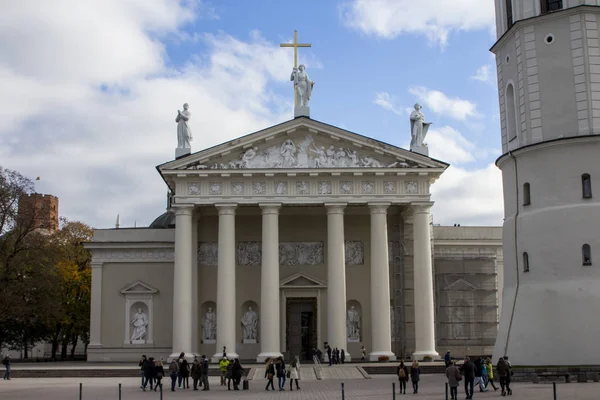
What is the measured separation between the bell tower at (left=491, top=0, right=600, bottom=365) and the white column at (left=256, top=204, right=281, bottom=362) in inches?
552

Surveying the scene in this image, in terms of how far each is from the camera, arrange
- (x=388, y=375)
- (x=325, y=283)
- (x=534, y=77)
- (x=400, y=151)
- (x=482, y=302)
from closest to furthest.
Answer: (x=534, y=77), (x=388, y=375), (x=400, y=151), (x=325, y=283), (x=482, y=302)

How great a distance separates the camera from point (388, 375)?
123ft

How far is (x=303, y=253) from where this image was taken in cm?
4769

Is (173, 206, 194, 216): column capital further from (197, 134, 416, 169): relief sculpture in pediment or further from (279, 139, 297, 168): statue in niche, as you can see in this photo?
(279, 139, 297, 168): statue in niche

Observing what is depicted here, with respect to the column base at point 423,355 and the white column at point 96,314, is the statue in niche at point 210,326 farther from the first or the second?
the column base at point 423,355

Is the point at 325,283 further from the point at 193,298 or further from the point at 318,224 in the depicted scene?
the point at 193,298

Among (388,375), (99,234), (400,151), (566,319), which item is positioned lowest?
(388,375)

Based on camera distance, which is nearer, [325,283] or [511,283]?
[511,283]

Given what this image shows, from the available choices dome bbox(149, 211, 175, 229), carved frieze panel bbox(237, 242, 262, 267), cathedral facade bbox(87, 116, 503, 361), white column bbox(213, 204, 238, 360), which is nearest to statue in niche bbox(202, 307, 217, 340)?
cathedral facade bbox(87, 116, 503, 361)

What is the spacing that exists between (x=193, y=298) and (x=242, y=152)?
343 inches

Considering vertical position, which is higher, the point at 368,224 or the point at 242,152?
the point at 242,152

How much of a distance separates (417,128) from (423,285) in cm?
871

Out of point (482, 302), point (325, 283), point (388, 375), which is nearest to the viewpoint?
point (388, 375)

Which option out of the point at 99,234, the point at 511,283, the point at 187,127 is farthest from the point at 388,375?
the point at 99,234
